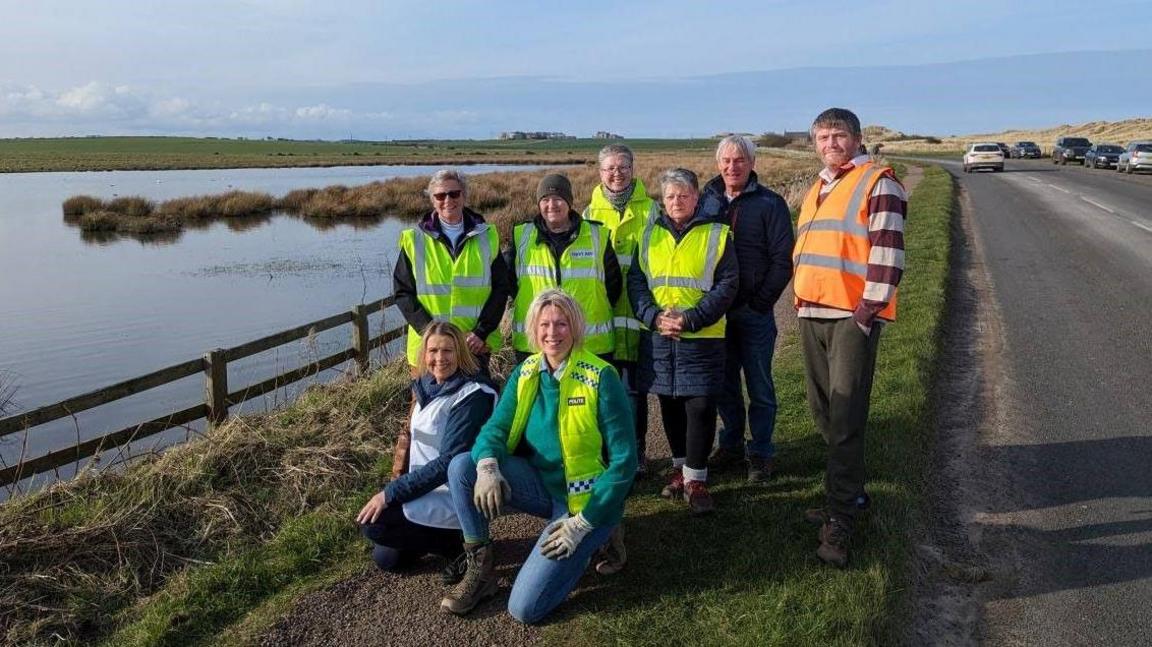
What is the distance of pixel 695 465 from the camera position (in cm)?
451

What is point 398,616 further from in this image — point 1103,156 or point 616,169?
point 1103,156

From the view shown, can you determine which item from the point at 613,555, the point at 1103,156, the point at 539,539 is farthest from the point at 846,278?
the point at 1103,156

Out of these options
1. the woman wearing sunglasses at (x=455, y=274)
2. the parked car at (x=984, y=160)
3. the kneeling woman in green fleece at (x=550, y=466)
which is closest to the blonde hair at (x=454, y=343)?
the kneeling woman in green fleece at (x=550, y=466)

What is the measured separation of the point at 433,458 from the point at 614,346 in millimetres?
1323

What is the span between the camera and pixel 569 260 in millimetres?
4582

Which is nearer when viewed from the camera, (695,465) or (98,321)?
(695,465)

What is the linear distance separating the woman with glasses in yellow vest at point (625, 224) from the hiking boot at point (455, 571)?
4.62ft

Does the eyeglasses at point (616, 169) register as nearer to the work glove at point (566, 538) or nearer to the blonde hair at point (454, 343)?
the blonde hair at point (454, 343)

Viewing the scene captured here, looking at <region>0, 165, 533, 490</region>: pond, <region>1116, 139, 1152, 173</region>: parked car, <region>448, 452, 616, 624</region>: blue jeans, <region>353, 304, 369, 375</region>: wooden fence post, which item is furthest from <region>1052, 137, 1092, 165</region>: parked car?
<region>448, 452, 616, 624</region>: blue jeans

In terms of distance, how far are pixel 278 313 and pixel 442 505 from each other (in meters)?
12.9

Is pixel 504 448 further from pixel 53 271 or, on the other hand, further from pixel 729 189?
pixel 53 271

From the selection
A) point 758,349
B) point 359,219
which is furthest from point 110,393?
point 359,219

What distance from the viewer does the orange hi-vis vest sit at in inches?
151

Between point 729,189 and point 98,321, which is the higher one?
point 729,189
